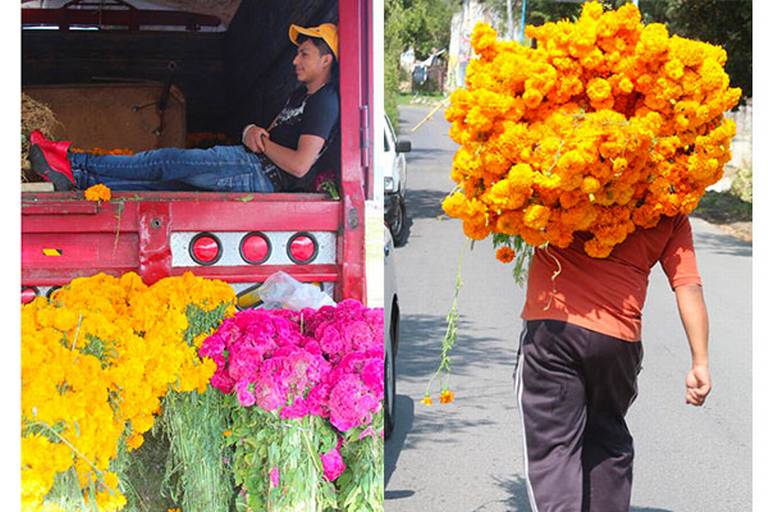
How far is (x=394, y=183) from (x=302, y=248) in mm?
8262

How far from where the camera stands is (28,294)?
377 cm

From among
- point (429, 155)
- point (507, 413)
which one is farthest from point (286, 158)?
point (429, 155)

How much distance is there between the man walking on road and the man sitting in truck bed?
945 millimetres

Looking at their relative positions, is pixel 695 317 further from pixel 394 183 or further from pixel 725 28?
pixel 725 28

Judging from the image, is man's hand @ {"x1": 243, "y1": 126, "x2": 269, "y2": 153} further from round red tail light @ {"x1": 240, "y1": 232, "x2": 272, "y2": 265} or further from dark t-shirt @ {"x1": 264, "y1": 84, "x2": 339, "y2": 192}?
round red tail light @ {"x1": 240, "y1": 232, "x2": 272, "y2": 265}

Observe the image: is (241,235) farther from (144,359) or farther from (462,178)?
(462,178)

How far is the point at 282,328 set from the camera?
3982 millimetres

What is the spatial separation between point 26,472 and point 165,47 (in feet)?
14.0

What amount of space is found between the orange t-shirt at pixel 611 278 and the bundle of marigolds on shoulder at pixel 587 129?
0.11 meters

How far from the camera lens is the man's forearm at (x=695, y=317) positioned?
3912 mm

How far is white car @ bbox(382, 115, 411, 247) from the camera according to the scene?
11.1 meters

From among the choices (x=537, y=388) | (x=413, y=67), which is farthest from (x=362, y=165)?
(x=413, y=67)

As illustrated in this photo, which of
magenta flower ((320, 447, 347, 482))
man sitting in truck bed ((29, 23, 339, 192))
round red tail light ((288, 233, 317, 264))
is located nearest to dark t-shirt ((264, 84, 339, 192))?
man sitting in truck bed ((29, 23, 339, 192))

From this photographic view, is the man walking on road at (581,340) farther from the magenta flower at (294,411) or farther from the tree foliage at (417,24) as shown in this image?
the tree foliage at (417,24)
